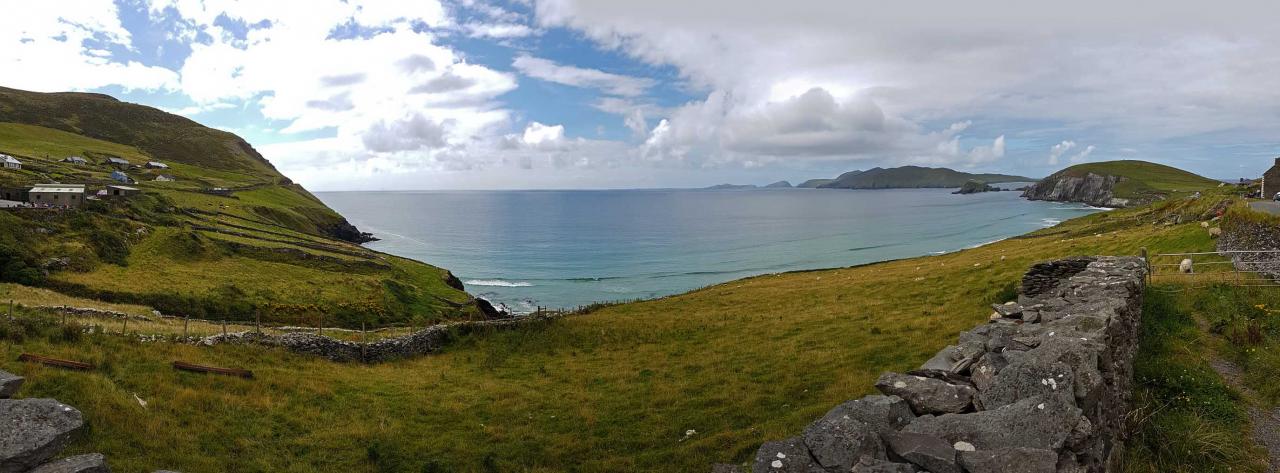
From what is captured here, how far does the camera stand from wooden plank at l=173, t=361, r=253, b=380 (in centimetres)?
1810

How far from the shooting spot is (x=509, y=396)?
20.6m

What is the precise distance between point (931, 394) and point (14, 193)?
12306 centimetres

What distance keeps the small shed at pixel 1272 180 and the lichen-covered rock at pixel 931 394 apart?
260ft

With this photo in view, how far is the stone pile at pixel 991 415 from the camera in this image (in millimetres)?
6770

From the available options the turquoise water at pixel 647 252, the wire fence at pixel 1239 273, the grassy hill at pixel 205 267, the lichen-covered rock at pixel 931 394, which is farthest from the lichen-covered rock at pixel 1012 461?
the turquoise water at pixel 647 252

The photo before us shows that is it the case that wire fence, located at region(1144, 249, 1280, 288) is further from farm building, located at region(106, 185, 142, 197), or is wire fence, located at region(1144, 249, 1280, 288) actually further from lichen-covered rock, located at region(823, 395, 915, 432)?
farm building, located at region(106, 185, 142, 197)

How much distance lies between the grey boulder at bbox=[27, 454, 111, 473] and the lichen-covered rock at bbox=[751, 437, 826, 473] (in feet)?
32.8

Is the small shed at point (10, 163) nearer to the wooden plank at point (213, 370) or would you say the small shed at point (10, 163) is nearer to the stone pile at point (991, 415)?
the wooden plank at point (213, 370)

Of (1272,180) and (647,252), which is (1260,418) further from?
(647,252)

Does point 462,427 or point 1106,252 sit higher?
point 1106,252

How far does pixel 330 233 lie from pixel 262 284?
316ft

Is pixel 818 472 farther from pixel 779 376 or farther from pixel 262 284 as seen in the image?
pixel 262 284

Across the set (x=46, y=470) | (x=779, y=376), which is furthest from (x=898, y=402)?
(x=46, y=470)

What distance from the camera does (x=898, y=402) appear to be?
841 centimetres
